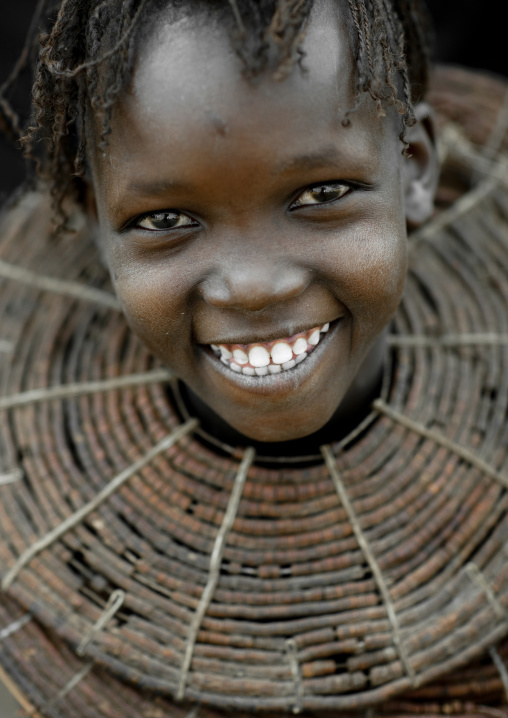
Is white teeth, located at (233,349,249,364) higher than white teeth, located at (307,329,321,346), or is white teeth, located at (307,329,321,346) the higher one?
white teeth, located at (307,329,321,346)

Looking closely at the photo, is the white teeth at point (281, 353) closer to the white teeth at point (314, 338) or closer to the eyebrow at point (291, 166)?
the white teeth at point (314, 338)

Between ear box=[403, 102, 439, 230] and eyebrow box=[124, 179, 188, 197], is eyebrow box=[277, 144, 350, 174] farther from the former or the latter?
ear box=[403, 102, 439, 230]

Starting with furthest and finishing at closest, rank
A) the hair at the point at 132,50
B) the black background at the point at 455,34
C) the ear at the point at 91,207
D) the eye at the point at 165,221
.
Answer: the black background at the point at 455,34
the ear at the point at 91,207
the eye at the point at 165,221
the hair at the point at 132,50

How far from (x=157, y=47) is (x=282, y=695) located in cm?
80

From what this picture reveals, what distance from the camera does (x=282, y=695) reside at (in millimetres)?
916

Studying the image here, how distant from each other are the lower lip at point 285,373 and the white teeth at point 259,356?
0.02 meters

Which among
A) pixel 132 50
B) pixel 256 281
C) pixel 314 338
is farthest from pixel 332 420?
pixel 132 50

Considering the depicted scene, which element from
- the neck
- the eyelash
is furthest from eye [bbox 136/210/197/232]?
the neck

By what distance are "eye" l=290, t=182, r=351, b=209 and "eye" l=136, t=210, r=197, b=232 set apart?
0.12m

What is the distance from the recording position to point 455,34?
1.95m

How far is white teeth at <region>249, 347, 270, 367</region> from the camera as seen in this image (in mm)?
875

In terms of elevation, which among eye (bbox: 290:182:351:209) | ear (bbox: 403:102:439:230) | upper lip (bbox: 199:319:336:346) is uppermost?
ear (bbox: 403:102:439:230)

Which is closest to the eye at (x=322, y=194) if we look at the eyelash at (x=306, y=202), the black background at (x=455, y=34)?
the eyelash at (x=306, y=202)

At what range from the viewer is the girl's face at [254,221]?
0.73m
